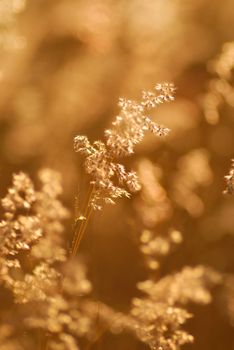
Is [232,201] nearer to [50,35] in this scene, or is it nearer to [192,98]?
[192,98]

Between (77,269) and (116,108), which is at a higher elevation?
(116,108)

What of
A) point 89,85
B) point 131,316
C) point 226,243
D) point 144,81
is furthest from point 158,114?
point 131,316

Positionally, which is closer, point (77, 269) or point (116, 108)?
point (77, 269)

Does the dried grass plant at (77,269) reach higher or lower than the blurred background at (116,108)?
lower

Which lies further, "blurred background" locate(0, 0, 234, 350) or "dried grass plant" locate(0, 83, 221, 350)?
"blurred background" locate(0, 0, 234, 350)

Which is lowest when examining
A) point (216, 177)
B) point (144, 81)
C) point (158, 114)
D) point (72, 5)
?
point (216, 177)

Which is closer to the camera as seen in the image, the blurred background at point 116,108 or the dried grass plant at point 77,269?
the dried grass plant at point 77,269

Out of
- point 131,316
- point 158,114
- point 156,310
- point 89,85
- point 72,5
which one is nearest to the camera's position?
point 156,310

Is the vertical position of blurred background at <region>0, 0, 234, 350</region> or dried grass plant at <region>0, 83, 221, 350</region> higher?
blurred background at <region>0, 0, 234, 350</region>
